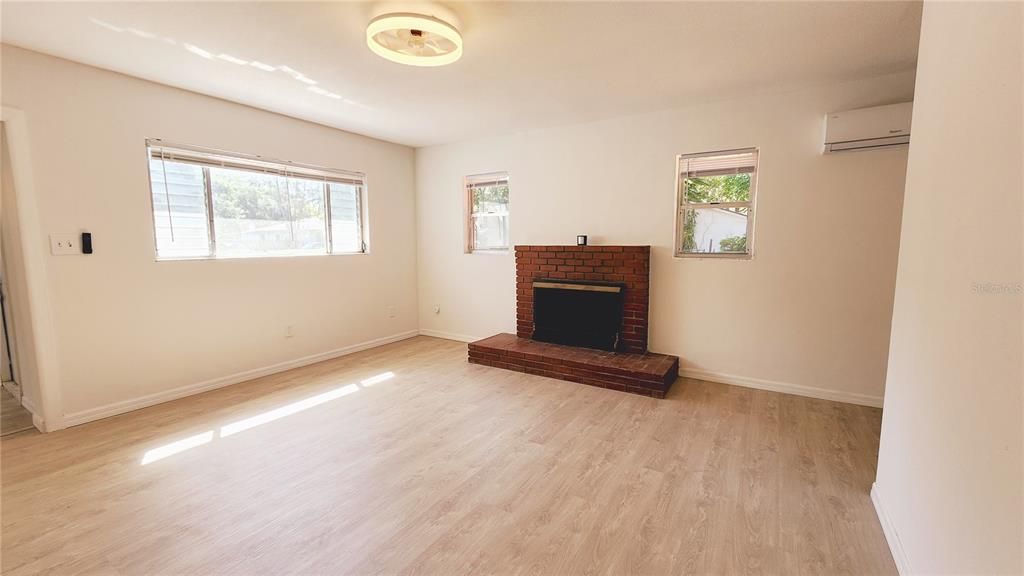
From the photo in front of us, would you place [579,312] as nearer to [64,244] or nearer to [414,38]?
[414,38]

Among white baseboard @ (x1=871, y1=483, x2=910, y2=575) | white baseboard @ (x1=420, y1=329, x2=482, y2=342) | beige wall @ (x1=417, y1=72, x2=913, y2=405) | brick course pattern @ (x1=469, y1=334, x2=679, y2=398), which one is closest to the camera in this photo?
white baseboard @ (x1=871, y1=483, x2=910, y2=575)

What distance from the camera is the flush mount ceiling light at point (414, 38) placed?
78.2 inches

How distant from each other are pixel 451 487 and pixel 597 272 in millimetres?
2570

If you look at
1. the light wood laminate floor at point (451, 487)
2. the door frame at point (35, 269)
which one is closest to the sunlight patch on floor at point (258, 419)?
the light wood laminate floor at point (451, 487)

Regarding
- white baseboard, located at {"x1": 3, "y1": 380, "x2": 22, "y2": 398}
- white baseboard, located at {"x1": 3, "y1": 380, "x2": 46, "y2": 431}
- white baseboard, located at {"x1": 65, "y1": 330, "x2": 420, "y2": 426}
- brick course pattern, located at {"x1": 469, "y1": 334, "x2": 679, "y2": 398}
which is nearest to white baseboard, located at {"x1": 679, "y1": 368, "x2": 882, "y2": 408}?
brick course pattern, located at {"x1": 469, "y1": 334, "x2": 679, "y2": 398}

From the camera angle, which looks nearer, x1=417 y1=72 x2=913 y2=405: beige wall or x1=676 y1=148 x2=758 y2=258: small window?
x1=417 y1=72 x2=913 y2=405: beige wall

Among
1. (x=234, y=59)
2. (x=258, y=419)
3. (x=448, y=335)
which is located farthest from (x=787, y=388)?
(x=234, y=59)

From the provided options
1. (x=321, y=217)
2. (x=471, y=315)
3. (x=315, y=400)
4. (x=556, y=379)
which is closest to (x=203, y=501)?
(x=315, y=400)

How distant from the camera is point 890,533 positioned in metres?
1.71

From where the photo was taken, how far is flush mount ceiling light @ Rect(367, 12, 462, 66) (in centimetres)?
199

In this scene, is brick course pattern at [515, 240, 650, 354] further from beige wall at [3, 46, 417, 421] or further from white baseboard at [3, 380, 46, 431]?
white baseboard at [3, 380, 46, 431]

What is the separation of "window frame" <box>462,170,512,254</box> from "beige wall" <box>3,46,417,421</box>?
151 cm

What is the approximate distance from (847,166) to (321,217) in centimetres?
479

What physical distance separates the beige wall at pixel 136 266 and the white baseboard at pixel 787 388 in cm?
389
